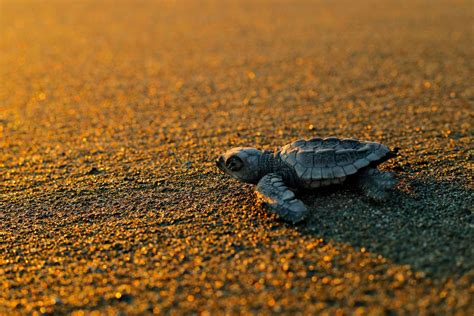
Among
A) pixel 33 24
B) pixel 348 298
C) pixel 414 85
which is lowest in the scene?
pixel 348 298

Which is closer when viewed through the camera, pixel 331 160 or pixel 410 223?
pixel 410 223

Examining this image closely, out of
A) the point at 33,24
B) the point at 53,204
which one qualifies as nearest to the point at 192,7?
the point at 33,24

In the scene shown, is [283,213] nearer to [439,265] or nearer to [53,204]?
[439,265]

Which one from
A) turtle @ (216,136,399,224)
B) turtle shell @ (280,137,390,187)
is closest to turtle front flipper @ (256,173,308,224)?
turtle @ (216,136,399,224)

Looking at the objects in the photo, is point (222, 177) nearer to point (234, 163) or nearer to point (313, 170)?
point (234, 163)

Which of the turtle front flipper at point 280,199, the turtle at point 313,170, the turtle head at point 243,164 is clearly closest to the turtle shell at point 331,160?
the turtle at point 313,170

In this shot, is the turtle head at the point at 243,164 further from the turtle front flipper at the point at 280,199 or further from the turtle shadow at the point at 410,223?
the turtle shadow at the point at 410,223

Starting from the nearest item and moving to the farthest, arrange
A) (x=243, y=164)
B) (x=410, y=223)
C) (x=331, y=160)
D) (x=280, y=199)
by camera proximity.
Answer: (x=410, y=223)
(x=280, y=199)
(x=331, y=160)
(x=243, y=164)

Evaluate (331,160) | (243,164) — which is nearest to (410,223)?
(331,160)
